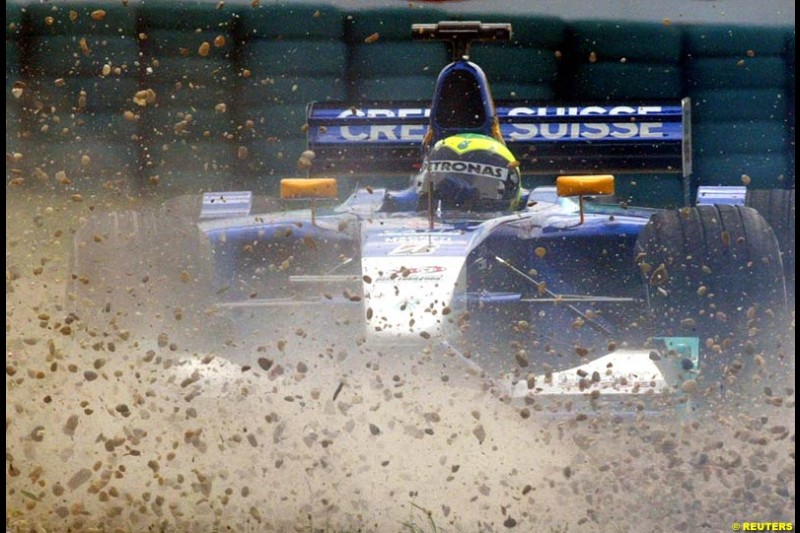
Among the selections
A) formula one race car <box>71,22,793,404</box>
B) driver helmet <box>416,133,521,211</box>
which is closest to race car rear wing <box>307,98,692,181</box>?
formula one race car <box>71,22,793,404</box>

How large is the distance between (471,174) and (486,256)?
34 cm

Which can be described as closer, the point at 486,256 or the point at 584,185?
the point at 584,185

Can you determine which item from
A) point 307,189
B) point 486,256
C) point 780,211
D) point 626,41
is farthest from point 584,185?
point 626,41

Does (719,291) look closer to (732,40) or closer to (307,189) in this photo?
(307,189)

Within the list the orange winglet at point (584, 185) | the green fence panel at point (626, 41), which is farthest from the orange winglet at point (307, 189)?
the green fence panel at point (626, 41)

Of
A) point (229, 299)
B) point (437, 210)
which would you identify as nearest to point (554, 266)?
point (437, 210)

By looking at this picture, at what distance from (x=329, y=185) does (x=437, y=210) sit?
0.52 m

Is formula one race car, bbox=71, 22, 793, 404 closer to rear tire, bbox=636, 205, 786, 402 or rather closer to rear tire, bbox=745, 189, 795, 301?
rear tire, bbox=636, 205, 786, 402

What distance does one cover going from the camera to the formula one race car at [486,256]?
138 inches

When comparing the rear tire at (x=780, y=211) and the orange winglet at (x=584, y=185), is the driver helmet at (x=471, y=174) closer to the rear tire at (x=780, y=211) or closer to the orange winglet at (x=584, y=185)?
the orange winglet at (x=584, y=185)

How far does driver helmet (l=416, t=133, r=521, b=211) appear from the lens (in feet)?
12.3

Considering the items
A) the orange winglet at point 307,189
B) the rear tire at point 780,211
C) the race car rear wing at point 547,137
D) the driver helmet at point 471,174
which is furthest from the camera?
the rear tire at point 780,211

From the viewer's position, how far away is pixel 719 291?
3.51m

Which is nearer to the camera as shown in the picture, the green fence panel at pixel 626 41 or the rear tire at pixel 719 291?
the rear tire at pixel 719 291
